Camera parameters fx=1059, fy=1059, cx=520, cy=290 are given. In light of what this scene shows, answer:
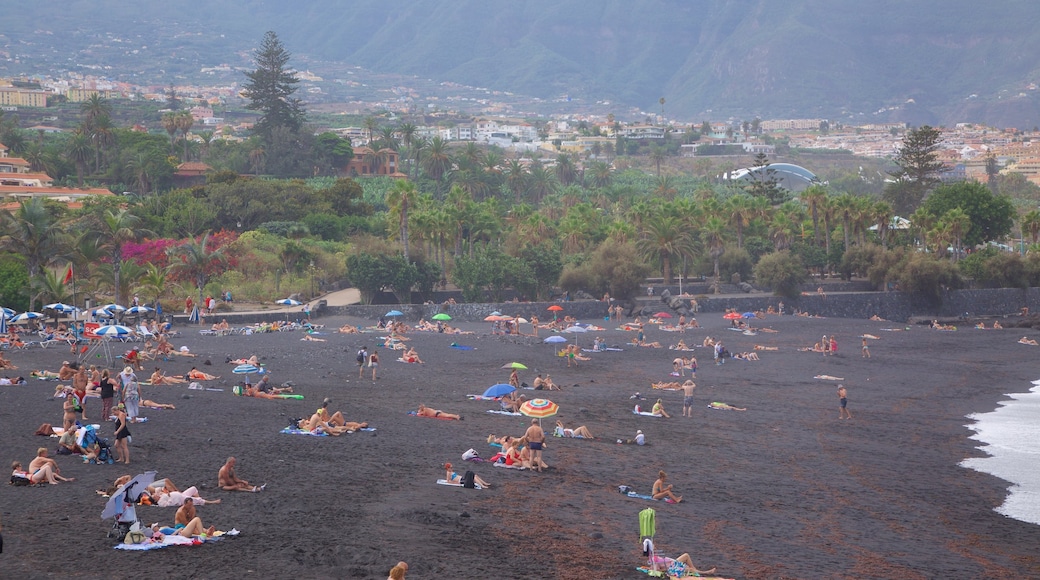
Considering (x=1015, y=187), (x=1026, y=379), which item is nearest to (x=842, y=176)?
(x=1015, y=187)

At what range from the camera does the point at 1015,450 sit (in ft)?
81.6

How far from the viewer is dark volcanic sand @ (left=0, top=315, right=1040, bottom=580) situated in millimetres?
13516

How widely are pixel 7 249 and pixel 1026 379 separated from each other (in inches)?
1528

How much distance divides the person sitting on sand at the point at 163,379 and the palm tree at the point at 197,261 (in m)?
18.8

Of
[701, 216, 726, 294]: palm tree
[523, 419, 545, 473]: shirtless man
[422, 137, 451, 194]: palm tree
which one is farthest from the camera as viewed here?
[422, 137, 451, 194]: palm tree

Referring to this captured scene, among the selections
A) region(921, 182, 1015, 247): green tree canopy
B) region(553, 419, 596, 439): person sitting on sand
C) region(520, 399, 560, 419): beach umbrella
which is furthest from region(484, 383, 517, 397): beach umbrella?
region(921, 182, 1015, 247): green tree canopy

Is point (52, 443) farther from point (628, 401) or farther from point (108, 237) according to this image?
point (108, 237)

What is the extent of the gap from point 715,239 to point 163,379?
36.7 metres

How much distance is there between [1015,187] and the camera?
140375 millimetres

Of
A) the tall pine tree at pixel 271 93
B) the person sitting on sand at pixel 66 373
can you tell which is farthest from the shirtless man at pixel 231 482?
the tall pine tree at pixel 271 93

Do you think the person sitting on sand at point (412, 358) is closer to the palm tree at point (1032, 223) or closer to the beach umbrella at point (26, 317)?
the beach umbrella at point (26, 317)

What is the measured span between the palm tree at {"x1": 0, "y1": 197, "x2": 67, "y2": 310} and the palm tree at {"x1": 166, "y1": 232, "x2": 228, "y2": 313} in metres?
5.57

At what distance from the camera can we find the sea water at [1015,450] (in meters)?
19.8

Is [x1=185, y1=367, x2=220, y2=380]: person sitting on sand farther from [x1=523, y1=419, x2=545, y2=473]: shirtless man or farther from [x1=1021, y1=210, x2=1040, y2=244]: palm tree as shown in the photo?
[x1=1021, y1=210, x2=1040, y2=244]: palm tree
